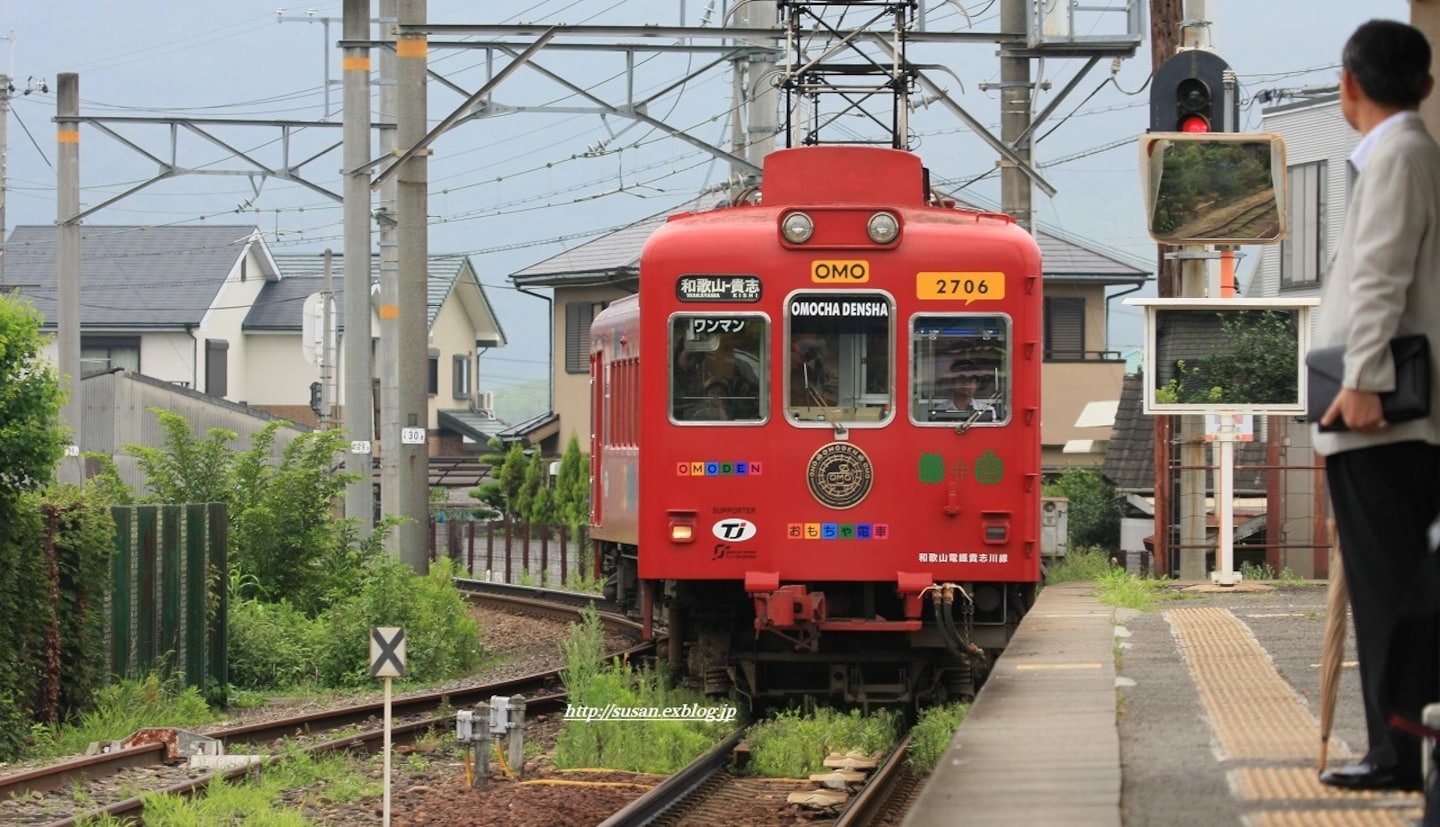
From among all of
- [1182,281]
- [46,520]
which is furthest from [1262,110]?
[46,520]

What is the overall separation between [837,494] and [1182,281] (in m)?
4.77

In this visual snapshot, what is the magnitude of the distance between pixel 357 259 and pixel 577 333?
22.1m

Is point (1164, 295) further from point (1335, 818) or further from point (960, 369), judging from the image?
point (1335, 818)

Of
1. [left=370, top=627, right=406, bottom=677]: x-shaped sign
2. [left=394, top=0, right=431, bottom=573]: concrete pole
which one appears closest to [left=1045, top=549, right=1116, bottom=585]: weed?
[left=394, top=0, right=431, bottom=573]: concrete pole

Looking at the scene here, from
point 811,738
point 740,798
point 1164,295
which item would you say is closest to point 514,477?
point 1164,295

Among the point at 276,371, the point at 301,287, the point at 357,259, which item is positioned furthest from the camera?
the point at 301,287

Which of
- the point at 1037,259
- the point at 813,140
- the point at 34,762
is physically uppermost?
the point at 813,140

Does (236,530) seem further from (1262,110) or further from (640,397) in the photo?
(1262,110)

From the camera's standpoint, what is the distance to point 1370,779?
409cm

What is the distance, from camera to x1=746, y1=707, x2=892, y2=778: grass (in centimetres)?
1121

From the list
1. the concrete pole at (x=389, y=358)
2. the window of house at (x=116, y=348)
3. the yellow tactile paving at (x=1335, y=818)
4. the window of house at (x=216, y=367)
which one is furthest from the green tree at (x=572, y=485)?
the yellow tactile paving at (x=1335, y=818)

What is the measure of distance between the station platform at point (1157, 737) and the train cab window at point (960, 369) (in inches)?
70.2

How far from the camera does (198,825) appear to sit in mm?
8695

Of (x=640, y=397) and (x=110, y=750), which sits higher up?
(x=640, y=397)
